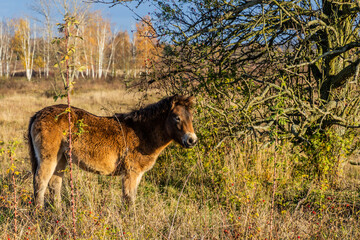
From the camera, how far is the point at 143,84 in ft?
22.2

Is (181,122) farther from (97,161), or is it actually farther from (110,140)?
(97,161)

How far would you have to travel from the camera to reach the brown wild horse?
4785 millimetres

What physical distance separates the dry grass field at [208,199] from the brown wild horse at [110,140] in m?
0.31

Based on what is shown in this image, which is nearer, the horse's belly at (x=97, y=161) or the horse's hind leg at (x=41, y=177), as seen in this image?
the horse's hind leg at (x=41, y=177)

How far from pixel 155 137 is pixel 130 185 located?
3.22ft

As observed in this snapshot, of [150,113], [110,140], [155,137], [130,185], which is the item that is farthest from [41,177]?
[150,113]

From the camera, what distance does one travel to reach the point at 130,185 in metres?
4.93

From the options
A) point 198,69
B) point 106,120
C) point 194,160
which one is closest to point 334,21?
point 198,69

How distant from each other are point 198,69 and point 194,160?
6.14 feet

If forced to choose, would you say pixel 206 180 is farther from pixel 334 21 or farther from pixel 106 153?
pixel 334 21

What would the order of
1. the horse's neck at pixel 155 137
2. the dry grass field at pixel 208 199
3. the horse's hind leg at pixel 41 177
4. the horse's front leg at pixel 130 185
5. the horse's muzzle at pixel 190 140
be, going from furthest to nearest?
1. the horse's neck at pixel 155 137
2. the horse's front leg at pixel 130 185
3. the horse's hind leg at pixel 41 177
4. the horse's muzzle at pixel 190 140
5. the dry grass field at pixel 208 199

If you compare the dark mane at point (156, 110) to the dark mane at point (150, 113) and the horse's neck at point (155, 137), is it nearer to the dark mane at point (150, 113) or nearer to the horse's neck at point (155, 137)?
the dark mane at point (150, 113)

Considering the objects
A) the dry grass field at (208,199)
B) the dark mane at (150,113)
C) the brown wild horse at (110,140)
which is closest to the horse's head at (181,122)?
the brown wild horse at (110,140)

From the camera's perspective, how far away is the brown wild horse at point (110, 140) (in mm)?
4785
